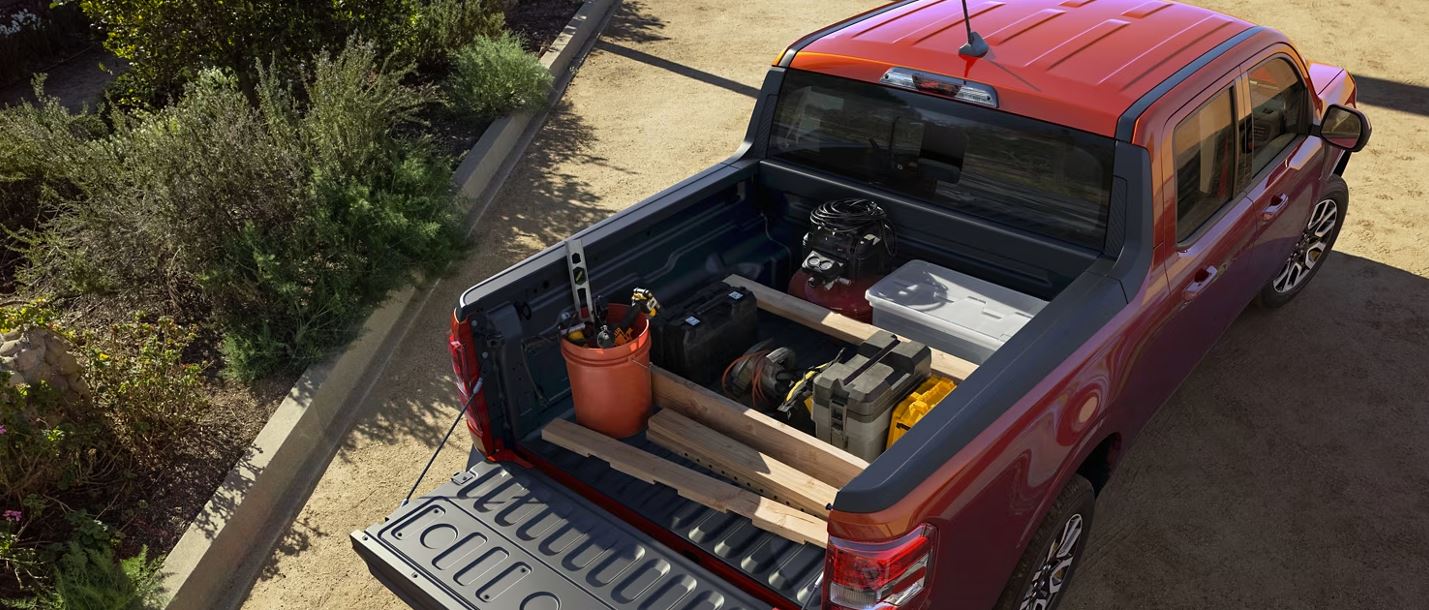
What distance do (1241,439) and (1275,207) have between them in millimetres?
1205

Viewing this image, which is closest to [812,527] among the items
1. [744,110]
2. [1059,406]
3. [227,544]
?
[1059,406]

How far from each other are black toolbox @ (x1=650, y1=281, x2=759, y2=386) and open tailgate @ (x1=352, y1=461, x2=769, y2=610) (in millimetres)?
709

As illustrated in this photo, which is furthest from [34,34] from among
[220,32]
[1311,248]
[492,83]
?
[1311,248]

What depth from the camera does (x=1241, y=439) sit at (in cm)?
514

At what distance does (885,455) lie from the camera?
280cm

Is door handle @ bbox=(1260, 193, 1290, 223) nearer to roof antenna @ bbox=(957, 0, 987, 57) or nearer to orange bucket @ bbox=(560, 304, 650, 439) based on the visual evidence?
roof antenna @ bbox=(957, 0, 987, 57)

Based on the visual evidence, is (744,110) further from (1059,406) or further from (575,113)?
(1059,406)

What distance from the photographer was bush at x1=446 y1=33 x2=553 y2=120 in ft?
29.2

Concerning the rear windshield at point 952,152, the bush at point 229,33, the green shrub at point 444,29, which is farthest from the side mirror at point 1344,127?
the green shrub at point 444,29

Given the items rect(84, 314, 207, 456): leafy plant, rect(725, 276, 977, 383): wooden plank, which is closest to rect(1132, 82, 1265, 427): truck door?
rect(725, 276, 977, 383): wooden plank

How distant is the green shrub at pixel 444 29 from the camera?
9.56 m

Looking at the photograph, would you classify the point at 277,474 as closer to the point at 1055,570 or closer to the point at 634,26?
the point at 1055,570

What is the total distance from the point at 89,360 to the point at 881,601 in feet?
14.7

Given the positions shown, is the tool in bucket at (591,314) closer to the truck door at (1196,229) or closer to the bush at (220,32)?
the truck door at (1196,229)
